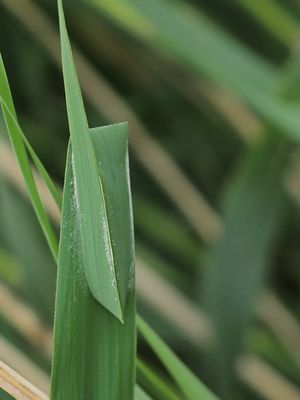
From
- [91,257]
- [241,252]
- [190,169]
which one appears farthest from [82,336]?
[190,169]

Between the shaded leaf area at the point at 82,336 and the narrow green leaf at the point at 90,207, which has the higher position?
the narrow green leaf at the point at 90,207

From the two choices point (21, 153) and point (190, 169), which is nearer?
point (21, 153)

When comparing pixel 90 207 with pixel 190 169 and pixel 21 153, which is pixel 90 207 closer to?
pixel 21 153

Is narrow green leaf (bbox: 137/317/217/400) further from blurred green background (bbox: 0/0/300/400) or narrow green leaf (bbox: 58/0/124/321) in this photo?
blurred green background (bbox: 0/0/300/400)

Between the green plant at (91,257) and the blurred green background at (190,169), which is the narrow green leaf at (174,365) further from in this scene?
the blurred green background at (190,169)

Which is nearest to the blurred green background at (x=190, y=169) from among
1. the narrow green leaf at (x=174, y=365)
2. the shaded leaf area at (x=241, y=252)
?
the shaded leaf area at (x=241, y=252)

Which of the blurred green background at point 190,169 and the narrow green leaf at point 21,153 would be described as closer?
the narrow green leaf at point 21,153

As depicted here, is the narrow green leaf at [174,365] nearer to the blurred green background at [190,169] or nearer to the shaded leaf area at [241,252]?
the blurred green background at [190,169]
